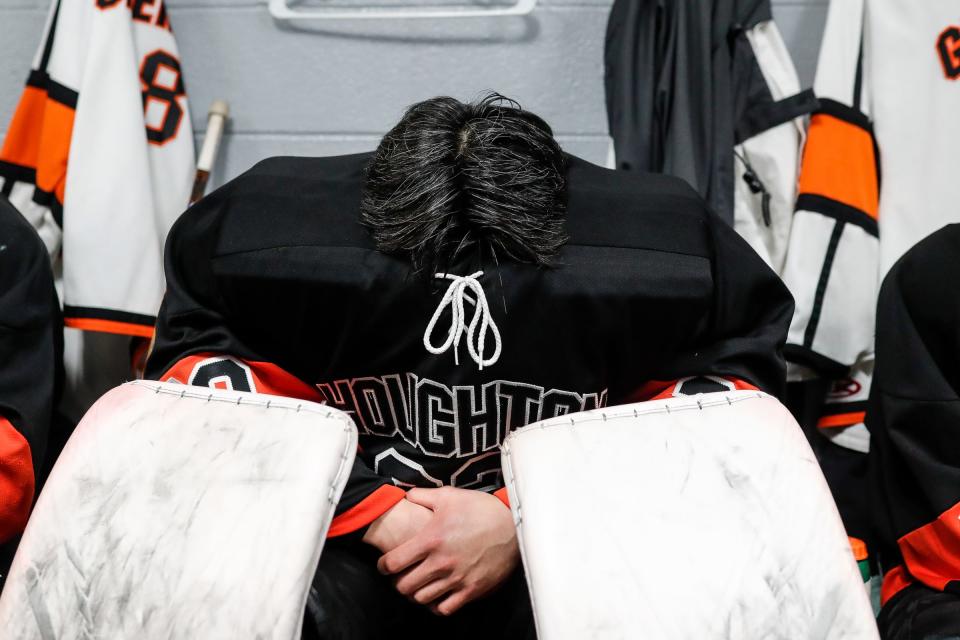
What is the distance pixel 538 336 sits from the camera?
2.86 feet

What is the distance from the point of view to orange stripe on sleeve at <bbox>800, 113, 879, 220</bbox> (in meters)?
1.18

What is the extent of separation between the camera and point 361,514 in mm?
875

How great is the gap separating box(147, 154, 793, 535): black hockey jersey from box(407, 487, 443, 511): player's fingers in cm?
2

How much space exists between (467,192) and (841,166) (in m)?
0.64

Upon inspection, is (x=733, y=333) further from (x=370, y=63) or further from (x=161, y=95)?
(x=161, y=95)

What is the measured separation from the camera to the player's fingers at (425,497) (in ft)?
2.89

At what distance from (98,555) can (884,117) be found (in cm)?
A: 115

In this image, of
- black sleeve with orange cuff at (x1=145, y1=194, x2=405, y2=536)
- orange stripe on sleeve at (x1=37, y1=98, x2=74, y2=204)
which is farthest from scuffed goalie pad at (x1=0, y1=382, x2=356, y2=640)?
orange stripe on sleeve at (x1=37, y1=98, x2=74, y2=204)

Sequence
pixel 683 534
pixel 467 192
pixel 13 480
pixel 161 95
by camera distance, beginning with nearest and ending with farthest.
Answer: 1. pixel 683 534
2. pixel 467 192
3. pixel 13 480
4. pixel 161 95

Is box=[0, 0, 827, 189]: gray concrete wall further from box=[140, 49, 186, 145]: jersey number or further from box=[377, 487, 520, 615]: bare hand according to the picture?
box=[377, 487, 520, 615]: bare hand

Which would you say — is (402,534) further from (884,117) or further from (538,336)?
(884,117)

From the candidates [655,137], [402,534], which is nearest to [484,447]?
→ [402,534]

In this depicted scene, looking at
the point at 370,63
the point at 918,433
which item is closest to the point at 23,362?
the point at 370,63

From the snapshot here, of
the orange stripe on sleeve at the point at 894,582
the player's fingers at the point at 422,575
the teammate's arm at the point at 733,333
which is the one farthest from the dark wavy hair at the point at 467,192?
the orange stripe on sleeve at the point at 894,582
